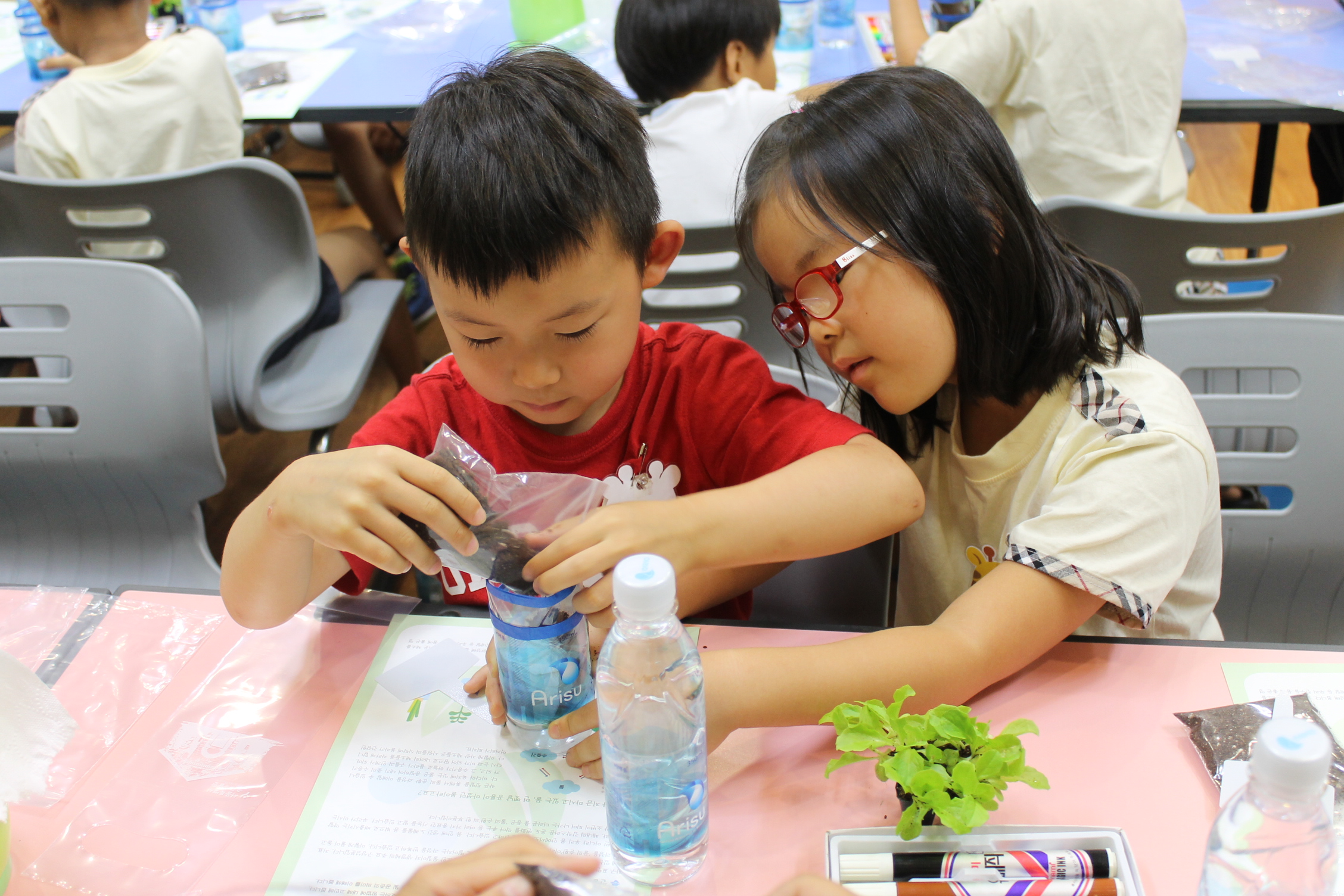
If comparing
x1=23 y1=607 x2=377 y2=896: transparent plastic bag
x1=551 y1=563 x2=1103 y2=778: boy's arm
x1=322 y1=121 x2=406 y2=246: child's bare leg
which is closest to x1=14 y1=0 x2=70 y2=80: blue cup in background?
x1=322 y1=121 x2=406 y2=246: child's bare leg

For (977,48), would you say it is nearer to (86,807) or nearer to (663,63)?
(663,63)

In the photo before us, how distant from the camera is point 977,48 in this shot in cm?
199

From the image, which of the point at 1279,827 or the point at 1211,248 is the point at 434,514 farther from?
the point at 1211,248

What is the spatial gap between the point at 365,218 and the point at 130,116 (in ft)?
5.61

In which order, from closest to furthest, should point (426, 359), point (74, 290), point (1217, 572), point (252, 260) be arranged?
point (1217, 572) → point (74, 290) → point (252, 260) → point (426, 359)

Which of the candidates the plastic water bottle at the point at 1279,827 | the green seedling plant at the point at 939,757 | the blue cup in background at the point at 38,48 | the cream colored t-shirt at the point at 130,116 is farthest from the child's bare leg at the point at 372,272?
the plastic water bottle at the point at 1279,827

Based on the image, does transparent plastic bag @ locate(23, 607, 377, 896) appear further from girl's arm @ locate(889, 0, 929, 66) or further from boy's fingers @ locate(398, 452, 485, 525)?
girl's arm @ locate(889, 0, 929, 66)

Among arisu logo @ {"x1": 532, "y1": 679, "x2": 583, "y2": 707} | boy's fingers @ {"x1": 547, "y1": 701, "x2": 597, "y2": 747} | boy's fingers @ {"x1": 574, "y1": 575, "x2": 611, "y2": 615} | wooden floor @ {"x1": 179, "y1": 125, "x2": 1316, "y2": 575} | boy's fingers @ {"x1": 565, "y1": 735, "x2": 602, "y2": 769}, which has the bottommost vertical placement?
wooden floor @ {"x1": 179, "y1": 125, "x2": 1316, "y2": 575}

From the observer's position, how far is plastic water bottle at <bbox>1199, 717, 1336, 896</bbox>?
1.69 feet

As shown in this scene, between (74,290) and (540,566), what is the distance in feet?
3.26

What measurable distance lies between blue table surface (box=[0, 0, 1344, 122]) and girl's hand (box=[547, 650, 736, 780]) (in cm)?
172

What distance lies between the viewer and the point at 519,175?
88 centimetres

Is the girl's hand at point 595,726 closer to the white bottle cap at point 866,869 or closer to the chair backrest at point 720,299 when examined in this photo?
the white bottle cap at point 866,869

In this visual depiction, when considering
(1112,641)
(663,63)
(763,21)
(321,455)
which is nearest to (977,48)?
(763,21)
